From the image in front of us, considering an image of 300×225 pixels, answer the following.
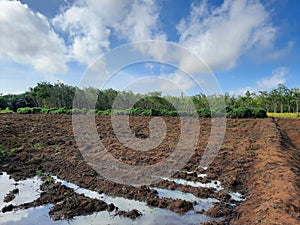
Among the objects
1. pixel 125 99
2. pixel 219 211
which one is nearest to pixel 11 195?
pixel 219 211

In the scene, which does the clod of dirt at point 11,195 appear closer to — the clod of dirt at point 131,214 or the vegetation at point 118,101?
the clod of dirt at point 131,214

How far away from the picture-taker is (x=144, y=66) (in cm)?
1029

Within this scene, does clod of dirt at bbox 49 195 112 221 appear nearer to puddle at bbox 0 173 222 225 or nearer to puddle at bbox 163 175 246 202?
puddle at bbox 0 173 222 225

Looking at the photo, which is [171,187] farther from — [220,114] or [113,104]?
[113,104]

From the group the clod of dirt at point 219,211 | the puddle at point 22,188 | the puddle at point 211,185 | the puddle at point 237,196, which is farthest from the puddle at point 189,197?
the puddle at point 22,188

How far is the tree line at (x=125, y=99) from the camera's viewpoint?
97.6 feet

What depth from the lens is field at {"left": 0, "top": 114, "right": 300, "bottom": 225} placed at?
4.58m

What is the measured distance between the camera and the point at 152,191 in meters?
5.71

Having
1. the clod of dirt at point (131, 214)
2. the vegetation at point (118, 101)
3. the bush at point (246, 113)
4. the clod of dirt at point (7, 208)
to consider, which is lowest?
the clod of dirt at point (7, 208)

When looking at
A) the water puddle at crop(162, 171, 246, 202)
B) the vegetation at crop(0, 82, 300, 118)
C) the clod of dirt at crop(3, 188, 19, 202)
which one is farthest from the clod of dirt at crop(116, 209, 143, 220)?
the vegetation at crop(0, 82, 300, 118)

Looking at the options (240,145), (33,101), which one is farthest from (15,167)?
(33,101)

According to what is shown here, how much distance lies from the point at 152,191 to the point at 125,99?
983 inches

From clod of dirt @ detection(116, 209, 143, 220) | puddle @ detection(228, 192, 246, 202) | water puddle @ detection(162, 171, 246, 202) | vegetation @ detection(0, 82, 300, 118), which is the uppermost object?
vegetation @ detection(0, 82, 300, 118)

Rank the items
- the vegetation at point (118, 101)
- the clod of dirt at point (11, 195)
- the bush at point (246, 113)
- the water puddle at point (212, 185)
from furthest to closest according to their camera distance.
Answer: the vegetation at point (118, 101) < the bush at point (246, 113) < the water puddle at point (212, 185) < the clod of dirt at point (11, 195)
